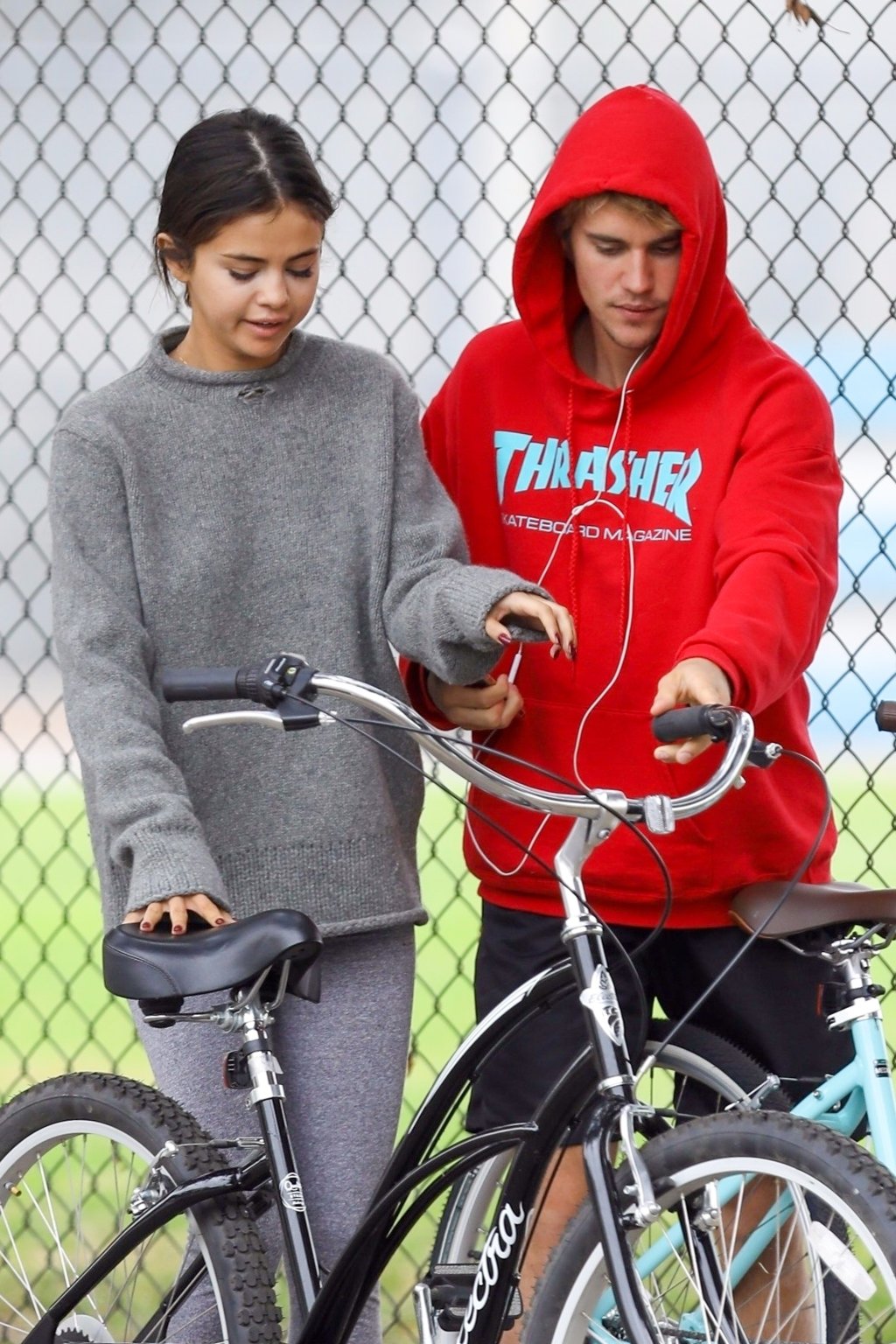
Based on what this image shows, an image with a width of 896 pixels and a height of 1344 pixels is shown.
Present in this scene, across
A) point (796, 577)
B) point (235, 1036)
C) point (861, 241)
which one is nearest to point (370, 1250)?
point (235, 1036)

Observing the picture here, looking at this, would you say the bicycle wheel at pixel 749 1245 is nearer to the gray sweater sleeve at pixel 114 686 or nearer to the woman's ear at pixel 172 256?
the gray sweater sleeve at pixel 114 686

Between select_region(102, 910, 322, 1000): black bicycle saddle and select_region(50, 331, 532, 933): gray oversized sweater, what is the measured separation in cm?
13

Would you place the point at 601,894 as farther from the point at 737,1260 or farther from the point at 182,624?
the point at 182,624

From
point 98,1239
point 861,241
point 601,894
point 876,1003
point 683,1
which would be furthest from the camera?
point 861,241

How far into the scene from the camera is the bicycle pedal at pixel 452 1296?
165 cm

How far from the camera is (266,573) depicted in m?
1.82

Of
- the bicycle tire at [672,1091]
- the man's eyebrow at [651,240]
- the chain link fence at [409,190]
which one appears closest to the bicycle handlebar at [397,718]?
the bicycle tire at [672,1091]

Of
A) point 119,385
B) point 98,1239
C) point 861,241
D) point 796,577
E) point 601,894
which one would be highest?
point 861,241

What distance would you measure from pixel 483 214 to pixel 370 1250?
17.6ft

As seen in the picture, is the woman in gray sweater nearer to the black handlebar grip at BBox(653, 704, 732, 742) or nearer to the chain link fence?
the black handlebar grip at BBox(653, 704, 732, 742)

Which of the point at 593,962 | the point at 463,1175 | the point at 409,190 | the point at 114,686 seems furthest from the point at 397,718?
the point at 409,190

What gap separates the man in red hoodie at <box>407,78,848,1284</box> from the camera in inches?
71.8

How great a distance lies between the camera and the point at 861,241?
629 centimetres

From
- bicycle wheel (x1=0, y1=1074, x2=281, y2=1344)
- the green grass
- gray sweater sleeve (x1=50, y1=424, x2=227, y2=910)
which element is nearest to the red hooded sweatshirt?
gray sweater sleeve (x1=50, y1=424, x2=227, y2=910)
